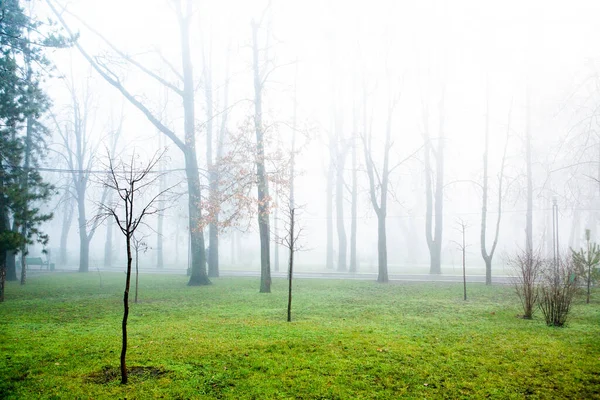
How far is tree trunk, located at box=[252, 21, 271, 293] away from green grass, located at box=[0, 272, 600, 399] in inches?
145

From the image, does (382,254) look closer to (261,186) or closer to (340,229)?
(261,186)

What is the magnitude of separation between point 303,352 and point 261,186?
9316mm

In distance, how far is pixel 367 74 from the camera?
2097 cm

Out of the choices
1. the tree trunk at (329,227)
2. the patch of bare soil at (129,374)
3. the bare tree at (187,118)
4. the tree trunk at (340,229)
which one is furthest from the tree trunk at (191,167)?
the tree trunk at (329,227)

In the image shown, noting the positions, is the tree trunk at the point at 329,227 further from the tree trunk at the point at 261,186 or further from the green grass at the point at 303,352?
the green grass at the point at 303,352

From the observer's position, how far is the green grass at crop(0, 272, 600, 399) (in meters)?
5.23

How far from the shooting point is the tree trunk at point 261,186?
14828 millimetres

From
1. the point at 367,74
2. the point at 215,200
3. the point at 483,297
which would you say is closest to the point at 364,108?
the point at 367,74

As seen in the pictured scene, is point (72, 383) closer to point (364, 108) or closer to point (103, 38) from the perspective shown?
point (103, 38)

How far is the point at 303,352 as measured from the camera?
6.59m

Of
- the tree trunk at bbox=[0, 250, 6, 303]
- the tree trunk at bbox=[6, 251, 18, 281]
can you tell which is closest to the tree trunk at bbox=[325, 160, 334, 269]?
the tree trunk at bbox=[6, 251, 18, 281]

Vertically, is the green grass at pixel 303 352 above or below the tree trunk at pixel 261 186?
below

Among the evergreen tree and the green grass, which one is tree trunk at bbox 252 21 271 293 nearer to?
the green grass

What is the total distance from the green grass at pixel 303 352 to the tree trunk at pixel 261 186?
12.1ft
